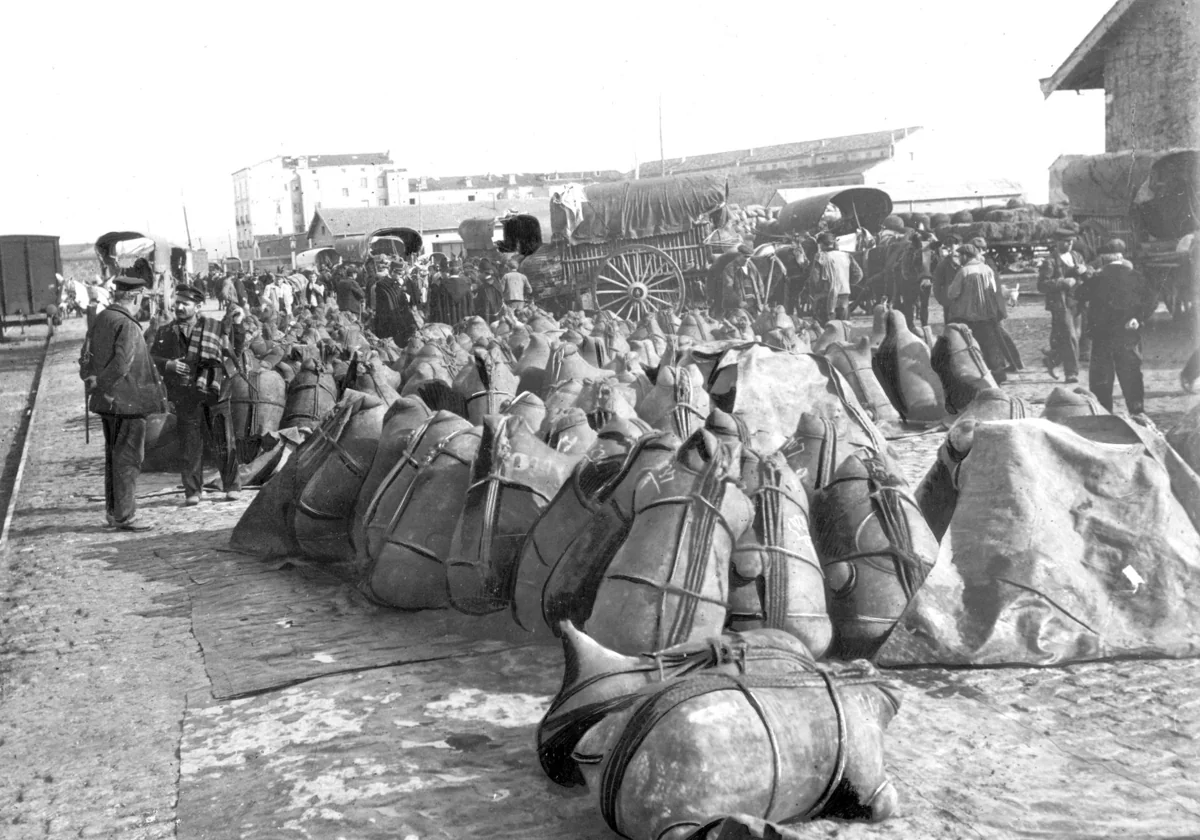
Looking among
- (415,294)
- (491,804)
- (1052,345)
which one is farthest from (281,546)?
(415,294)

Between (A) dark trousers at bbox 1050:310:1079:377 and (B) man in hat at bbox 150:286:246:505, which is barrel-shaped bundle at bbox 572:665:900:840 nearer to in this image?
(B) man in hat at bbox 150:286:246:505

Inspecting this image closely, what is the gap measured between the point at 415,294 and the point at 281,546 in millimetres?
19944

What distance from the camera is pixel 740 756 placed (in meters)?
2.96

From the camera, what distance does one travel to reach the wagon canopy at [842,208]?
2588 cm

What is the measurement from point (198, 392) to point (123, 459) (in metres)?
1.21

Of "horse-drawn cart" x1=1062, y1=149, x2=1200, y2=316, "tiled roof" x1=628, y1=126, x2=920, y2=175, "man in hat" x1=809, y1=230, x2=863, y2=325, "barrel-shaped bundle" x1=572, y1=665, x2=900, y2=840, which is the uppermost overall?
"tiled roof" x1=628, y1=126, x2=920, y2=175

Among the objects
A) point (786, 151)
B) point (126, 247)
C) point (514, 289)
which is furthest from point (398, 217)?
point (514, 289)

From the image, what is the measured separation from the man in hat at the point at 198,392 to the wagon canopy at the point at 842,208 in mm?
18400

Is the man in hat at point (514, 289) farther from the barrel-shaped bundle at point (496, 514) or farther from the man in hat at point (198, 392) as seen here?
the barrel-shaped bundle at point (496, 514)

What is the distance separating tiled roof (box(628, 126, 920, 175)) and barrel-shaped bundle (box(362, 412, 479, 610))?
4505 cm

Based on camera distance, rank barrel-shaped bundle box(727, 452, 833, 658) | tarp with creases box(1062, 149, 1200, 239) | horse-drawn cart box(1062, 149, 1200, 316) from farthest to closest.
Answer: tarp with creases box(1062, 149, 1200, 239), horse-drawn cart box(1062, 149, 1200, 316), barrel-shaped bundle box(727, 452, 833, 658)

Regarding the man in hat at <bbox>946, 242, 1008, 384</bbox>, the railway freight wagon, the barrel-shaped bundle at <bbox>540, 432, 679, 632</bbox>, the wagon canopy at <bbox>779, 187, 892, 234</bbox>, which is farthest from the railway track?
the wagon canopy at <bbox>779, 187, 892, 234</bbox>

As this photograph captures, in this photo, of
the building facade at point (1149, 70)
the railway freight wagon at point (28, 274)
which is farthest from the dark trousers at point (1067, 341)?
the railway freight wagon at point (28, 274)

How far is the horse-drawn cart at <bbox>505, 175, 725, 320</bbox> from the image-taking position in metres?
20.0
